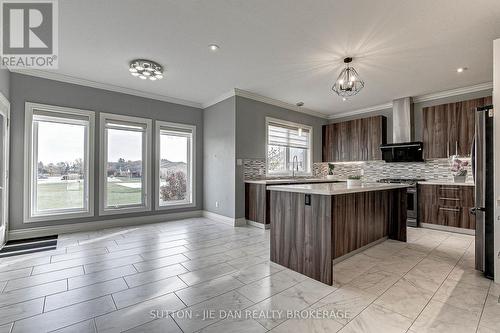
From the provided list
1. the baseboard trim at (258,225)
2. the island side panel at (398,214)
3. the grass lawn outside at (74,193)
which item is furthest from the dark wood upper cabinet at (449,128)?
the grass lawn outside at (74,193)

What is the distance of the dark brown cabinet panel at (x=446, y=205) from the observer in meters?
4.09

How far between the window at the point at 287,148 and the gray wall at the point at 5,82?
4526 millimetres

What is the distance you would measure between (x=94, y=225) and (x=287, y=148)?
15.0ft

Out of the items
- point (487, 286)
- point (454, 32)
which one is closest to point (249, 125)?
point (454, 32)

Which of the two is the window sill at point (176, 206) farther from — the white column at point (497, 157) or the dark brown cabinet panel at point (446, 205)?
the white column at point (497, 157)

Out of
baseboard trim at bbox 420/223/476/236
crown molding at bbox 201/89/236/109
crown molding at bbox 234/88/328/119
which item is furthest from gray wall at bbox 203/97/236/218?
baseboard trim at bbox 420/223/476/236

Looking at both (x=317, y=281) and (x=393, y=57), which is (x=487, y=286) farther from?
(x=393, y=57)

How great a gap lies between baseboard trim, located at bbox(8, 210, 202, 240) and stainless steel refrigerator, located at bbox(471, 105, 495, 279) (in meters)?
4.99

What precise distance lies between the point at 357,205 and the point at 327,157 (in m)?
3.81

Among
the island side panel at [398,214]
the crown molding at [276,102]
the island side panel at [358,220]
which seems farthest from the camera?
the crown molding at [276,102]

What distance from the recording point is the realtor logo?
240 centimetres

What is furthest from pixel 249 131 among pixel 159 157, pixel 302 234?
pixel 302 234

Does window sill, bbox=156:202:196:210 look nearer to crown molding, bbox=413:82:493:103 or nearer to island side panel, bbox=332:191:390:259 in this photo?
island side panel, bbox=332:191:390:259

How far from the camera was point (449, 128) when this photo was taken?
14.9ft
